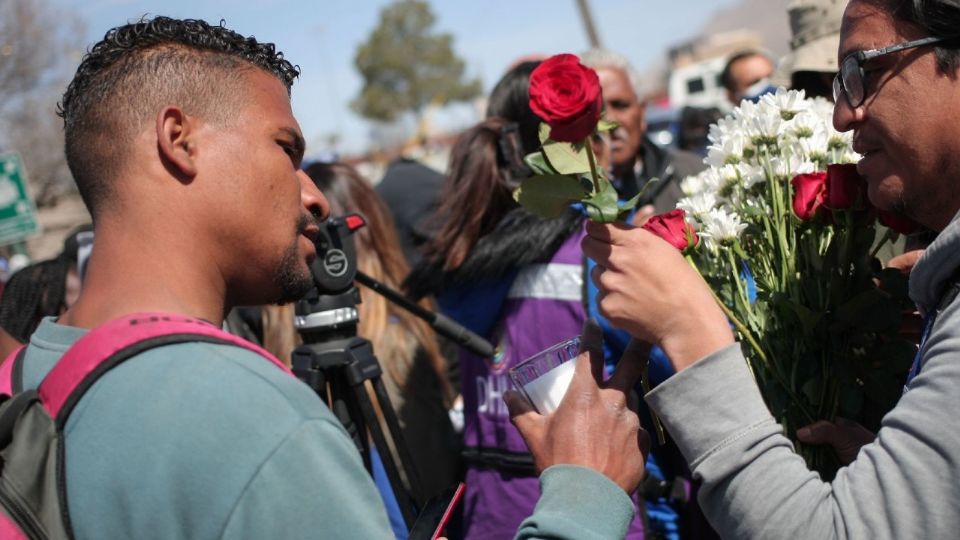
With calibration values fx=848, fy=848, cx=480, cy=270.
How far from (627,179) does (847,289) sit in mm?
2687

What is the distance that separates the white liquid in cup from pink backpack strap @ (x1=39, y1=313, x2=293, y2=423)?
600mm

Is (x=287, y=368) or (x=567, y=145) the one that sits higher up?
(x=567, y=145)

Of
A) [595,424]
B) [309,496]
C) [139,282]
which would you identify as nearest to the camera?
[309,496]

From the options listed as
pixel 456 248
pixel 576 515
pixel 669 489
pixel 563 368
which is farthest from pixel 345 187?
pixel 576 515

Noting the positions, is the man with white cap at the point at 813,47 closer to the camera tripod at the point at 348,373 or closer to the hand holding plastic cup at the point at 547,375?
the camera tripod at the point at 348,373

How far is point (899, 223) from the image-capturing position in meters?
1.63

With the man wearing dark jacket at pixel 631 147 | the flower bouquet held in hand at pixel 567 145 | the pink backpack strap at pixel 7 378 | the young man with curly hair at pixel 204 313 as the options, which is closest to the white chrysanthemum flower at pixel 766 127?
the flower bouquet held in hand at pixel 567 145

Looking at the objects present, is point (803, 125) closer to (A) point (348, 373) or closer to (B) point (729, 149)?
(B) point (729, 149)

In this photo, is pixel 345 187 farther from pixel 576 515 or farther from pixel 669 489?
pixel 576 515

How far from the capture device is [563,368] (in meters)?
1.54

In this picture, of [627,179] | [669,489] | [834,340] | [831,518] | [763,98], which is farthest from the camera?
[627,179]

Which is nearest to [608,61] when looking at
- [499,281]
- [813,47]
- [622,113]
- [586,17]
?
[622,113]

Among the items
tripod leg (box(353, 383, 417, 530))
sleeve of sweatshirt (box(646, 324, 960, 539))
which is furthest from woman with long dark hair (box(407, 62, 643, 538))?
sleeve of sweatshirt (box(646, 324, 960, 539))

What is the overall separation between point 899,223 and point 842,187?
0.13 meters
